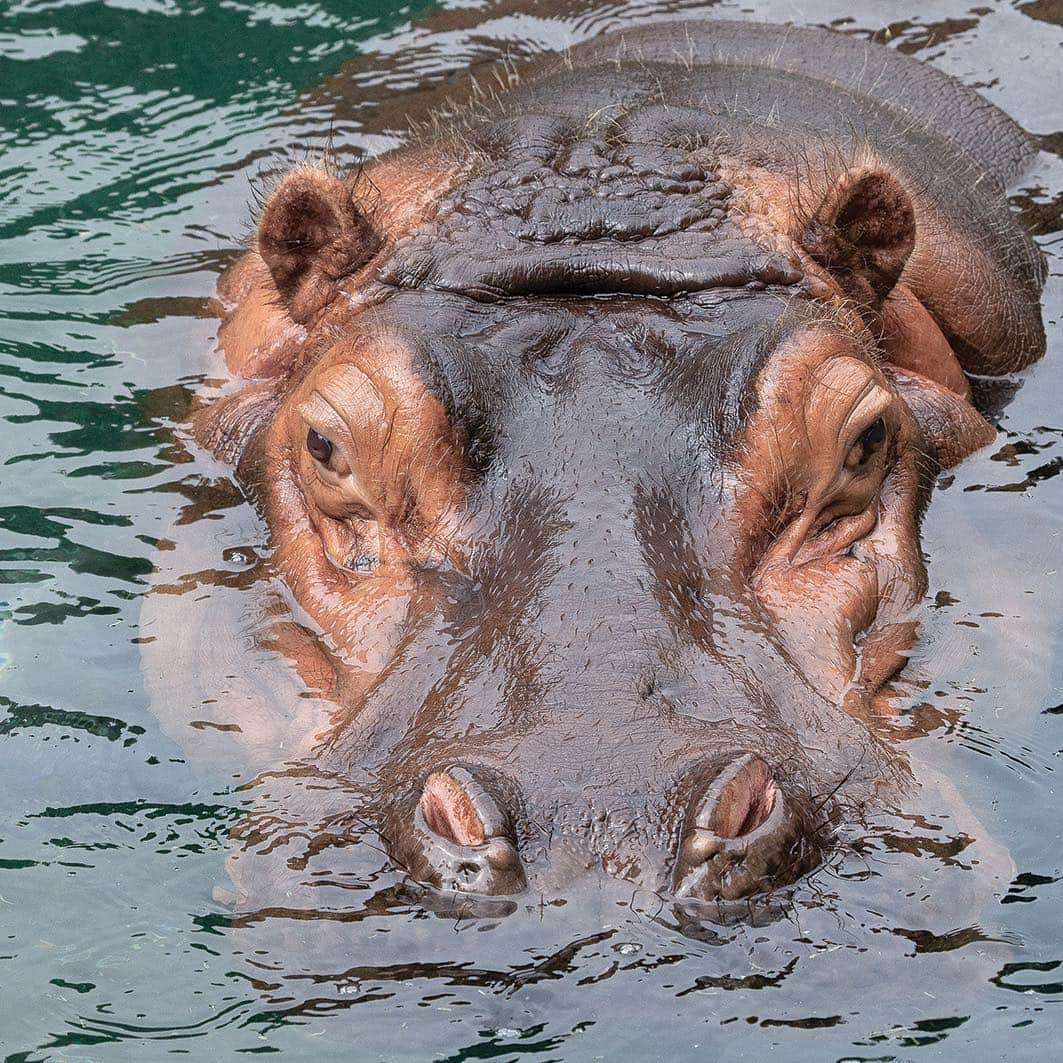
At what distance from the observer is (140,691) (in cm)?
515

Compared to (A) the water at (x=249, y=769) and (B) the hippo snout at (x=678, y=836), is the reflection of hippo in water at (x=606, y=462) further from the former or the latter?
(A) the water at (x=249, y=769)

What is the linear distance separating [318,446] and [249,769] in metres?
0.94

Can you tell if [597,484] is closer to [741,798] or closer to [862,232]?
[741,798]

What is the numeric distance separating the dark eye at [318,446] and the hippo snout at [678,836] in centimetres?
150

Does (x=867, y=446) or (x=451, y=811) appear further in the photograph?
(x=867, y=446)

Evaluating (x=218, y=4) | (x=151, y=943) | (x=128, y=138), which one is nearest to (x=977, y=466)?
(x=151, y=943)

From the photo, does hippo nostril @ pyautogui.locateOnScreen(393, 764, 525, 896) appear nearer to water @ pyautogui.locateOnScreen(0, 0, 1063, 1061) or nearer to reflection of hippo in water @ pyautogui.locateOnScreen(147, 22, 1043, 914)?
reflection of hippo in water @ pyautogui.locateOnScreen(147, 22, 1043, 914)

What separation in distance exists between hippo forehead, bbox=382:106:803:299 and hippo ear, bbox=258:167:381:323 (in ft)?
0.61

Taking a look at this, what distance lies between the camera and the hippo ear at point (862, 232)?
535 cm

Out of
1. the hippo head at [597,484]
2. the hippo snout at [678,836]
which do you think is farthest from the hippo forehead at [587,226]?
the hippo snout at [678,836]

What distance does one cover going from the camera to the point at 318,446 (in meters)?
4.96

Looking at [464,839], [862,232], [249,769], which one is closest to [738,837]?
[464,839]

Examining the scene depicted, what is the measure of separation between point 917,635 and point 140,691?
227 cm

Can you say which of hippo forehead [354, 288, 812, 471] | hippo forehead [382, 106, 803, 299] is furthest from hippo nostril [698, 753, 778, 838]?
hippo forehead [382, 106, 803, 299]
